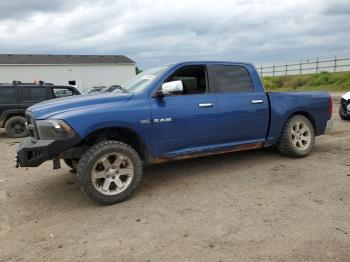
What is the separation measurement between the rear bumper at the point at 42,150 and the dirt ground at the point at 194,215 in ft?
2.20

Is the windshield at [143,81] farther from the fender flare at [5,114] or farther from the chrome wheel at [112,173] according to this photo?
the fender flare at [5,114]

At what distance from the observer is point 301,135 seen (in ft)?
22.9

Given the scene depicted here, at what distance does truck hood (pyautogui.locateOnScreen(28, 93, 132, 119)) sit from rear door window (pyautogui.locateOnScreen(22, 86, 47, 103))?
7.35 m

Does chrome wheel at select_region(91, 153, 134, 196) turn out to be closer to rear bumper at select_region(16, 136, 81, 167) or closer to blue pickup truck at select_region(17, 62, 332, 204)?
blue pickup truck at select_region(17, 62, 332, 204)

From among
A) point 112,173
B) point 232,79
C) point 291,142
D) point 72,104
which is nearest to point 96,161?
point 112,173

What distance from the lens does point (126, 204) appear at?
16.3 feet

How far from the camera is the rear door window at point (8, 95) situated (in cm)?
1171

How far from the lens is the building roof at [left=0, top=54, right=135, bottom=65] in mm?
44406

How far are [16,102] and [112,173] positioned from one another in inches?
318

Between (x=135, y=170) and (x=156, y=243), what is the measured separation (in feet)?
4.63

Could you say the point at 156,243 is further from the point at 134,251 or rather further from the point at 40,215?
the point at 40,215

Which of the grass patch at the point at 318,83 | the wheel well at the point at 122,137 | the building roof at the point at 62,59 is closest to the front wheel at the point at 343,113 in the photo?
the wheel well at the point at 122,137

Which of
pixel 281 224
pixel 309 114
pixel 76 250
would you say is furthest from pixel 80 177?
pixel 309 114

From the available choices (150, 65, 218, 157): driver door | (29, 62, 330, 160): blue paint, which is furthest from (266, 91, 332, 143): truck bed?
(150, 65, 218, 157): driver door
